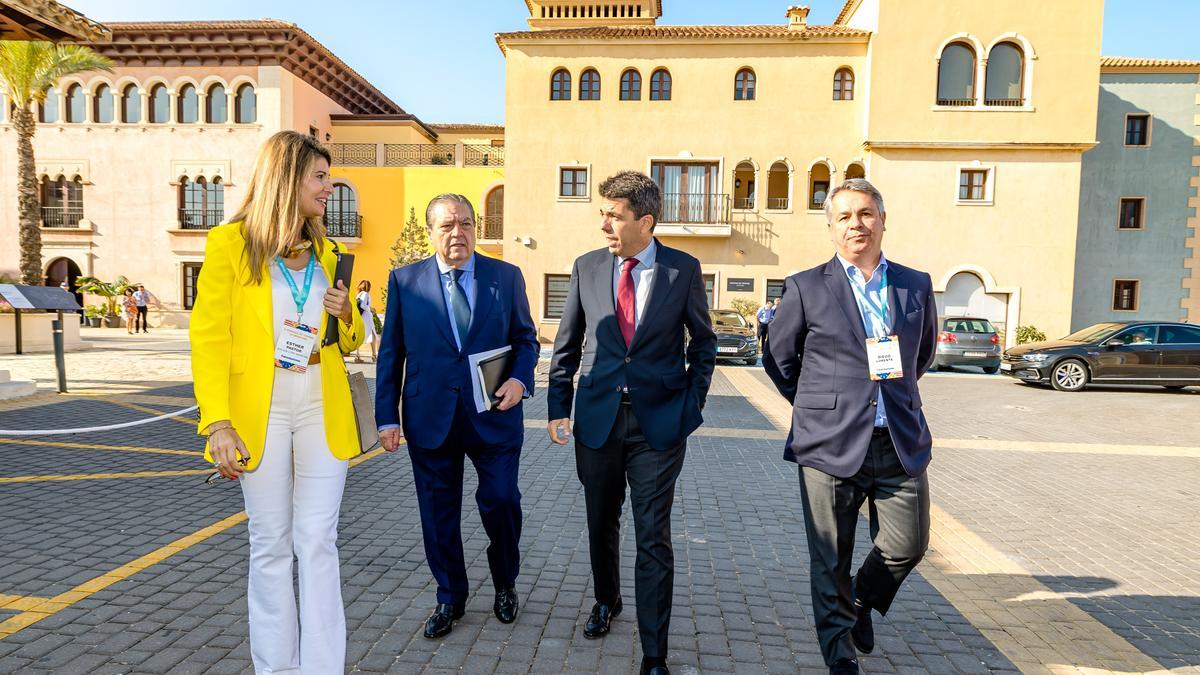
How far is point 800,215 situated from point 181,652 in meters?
25.6

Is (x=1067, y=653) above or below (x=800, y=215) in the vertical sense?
below

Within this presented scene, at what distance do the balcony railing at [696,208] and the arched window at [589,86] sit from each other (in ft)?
15.0

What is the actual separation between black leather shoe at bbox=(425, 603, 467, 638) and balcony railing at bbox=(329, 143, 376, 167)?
31.4 m

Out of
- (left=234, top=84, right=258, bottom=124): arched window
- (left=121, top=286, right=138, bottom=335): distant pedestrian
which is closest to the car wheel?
(left=121, top=286, right=138, bottom=335): distant pedestrian

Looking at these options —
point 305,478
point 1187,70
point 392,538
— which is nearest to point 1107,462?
point 392,538

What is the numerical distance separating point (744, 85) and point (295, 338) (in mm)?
26326

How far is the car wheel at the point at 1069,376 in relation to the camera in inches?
563

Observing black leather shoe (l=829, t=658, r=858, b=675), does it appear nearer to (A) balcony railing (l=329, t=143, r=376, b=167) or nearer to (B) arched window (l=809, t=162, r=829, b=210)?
(B) arched window (l=809, t=162, r=829, b=210)

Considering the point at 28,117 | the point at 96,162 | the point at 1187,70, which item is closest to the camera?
the point at 28,117

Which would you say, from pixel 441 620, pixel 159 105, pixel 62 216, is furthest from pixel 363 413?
pixel 62 216

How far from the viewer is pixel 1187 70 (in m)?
27.0

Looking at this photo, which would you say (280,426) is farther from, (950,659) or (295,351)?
(950,659)

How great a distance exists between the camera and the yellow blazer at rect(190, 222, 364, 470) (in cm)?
246

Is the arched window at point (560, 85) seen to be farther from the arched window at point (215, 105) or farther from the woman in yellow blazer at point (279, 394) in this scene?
the woman in yellow blazer at point (279, 394)
